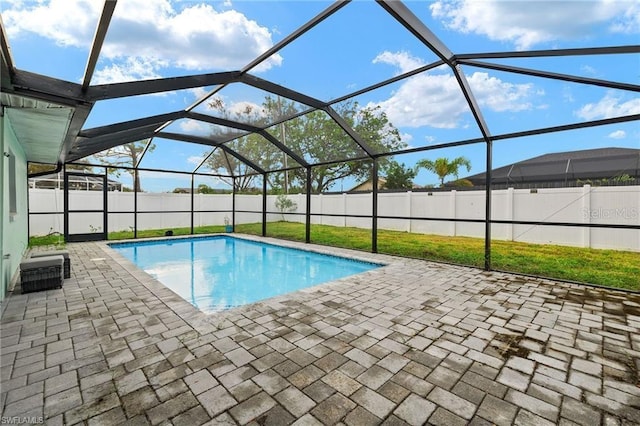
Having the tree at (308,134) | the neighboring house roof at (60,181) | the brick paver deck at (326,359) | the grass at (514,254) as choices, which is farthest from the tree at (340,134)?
the neighboring house roof at (60,181)

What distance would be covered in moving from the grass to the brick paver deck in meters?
1.78

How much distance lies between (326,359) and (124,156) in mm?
10119

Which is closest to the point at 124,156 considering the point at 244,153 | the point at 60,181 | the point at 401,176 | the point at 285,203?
the point at 60,181

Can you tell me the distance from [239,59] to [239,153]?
18.6 ft

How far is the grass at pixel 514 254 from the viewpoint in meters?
5.66

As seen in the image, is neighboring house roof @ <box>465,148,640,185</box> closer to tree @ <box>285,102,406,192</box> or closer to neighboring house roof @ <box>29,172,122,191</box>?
tree @ <box>285,102,406,192</box>

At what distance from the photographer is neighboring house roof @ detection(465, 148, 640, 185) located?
757cm

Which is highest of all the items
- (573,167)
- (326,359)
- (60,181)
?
(573,167)

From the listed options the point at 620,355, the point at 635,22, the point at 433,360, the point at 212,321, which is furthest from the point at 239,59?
the point at 620,355

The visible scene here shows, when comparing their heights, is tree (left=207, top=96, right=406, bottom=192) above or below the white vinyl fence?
above

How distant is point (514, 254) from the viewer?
754cm

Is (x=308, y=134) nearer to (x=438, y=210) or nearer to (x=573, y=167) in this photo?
(x=438, y=210)

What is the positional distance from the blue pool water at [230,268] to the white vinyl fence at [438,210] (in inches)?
70.0

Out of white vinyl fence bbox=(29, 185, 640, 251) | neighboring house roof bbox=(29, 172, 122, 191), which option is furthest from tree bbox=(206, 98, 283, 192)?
neighboring house roof bbox=(29, 172, 122, 191)
